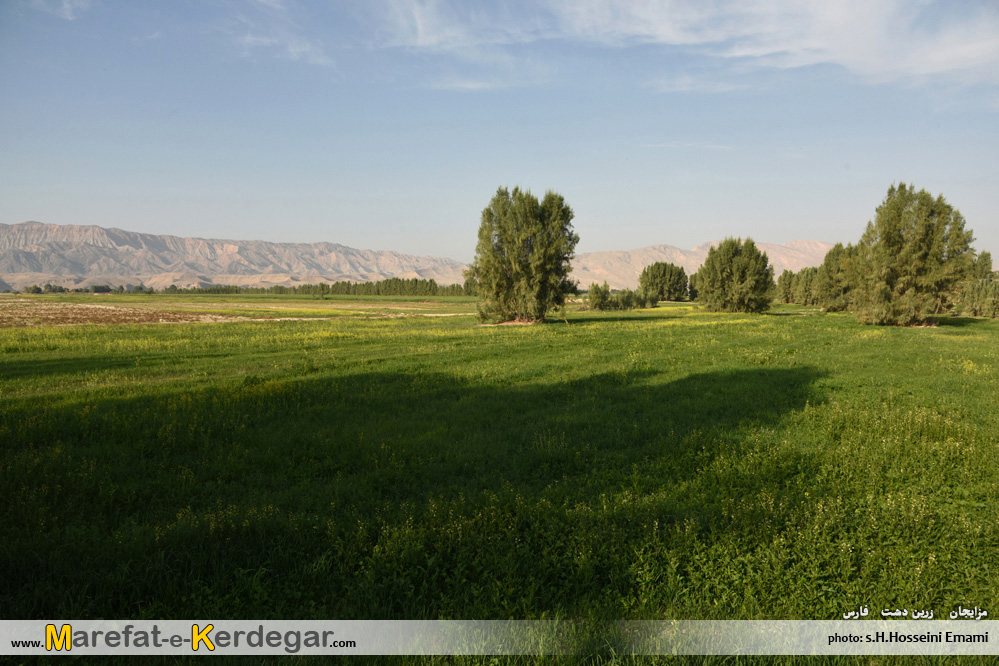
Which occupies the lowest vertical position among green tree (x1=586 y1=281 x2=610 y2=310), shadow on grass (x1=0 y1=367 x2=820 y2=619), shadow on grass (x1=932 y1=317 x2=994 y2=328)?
shadow on grass (x1=0 y1=367 x2=820 y2=619)

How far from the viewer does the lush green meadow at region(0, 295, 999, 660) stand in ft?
15.6

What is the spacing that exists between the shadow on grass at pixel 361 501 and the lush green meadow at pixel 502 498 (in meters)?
0.04

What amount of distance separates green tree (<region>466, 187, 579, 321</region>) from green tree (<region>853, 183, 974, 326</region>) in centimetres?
Result: 2736

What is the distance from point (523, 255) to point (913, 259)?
34858mm

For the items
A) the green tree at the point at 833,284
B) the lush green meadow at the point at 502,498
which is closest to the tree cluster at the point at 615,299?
the green tree at the point at 833,284

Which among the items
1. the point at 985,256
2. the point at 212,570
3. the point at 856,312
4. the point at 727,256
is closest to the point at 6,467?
the point at 212,570

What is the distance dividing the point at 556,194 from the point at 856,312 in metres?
31.2

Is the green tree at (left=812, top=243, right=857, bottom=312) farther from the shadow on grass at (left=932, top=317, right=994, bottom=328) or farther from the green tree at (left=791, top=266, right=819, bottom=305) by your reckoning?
the shadow on grass at (left=932, top=317, right=994, bottom=328)

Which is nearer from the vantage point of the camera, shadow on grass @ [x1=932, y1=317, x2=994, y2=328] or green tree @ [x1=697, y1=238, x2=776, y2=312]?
shadow on grass @ [x1=932, y1=317, x2=994, y2=328]

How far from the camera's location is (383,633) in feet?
13.9

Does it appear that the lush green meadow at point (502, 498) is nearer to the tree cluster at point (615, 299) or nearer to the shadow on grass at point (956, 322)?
the shadow on grass at point (956, 322)

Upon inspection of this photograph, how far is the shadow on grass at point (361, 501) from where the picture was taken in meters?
4.82

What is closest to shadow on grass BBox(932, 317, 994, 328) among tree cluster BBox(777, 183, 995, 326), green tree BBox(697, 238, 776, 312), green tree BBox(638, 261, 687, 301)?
tree cluster BBox(777, 183, 995, 326)

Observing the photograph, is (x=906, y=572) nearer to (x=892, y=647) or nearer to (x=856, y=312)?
(x=892, y=647)
